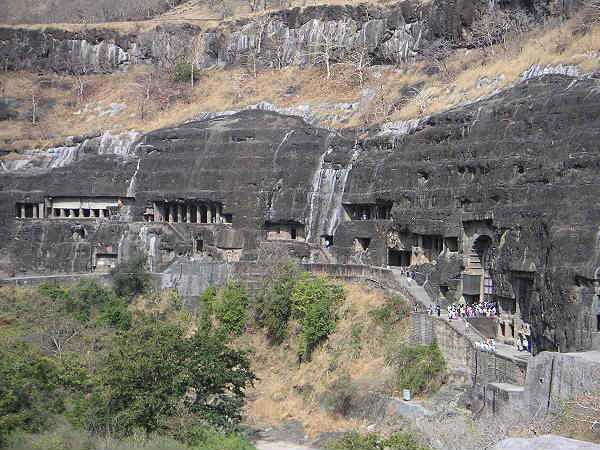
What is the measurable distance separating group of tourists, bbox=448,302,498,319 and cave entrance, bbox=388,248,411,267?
856 cm

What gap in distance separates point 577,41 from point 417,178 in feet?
45.1

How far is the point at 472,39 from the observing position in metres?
70.1

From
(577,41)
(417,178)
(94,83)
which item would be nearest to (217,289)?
(417,178)

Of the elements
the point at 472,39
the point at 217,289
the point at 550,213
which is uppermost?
Answer: the point at 472,39

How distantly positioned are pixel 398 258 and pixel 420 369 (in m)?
13.3

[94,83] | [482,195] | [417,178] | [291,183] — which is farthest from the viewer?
[94,83]

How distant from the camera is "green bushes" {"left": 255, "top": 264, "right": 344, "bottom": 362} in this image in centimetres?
4641

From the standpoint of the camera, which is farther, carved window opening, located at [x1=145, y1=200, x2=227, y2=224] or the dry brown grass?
carved window opening, located at [x1=145, y1=200, x2=227, y2=224]

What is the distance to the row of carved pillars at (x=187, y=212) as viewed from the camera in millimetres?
61000

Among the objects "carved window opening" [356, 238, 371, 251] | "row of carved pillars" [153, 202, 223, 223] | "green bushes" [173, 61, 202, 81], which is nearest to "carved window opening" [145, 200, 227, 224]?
"row of carved pillars" [153, 202, 223, 223]

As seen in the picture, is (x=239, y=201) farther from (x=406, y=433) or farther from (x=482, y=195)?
(x=406, y=433)

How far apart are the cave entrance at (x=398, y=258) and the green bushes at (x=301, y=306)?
457 centimetres

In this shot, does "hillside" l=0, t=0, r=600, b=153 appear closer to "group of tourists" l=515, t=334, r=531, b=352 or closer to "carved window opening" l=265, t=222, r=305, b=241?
"carved window opening" l=265, t=222, r=305, b=241

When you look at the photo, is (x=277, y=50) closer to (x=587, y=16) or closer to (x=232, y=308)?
(x=587, y=16)
